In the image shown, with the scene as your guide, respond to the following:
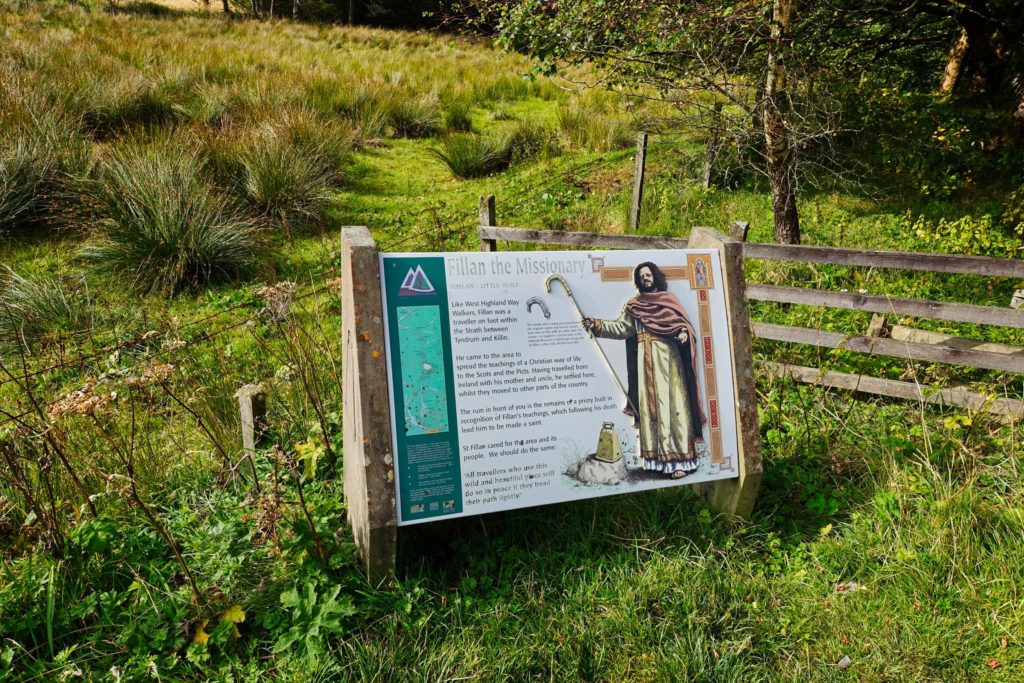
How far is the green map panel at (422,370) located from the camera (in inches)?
97.3

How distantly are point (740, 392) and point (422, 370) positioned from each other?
4.90ft

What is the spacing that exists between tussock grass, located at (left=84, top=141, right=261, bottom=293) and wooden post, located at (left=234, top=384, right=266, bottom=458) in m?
3.46

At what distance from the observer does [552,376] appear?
8.80 ft

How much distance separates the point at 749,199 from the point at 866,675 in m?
7.54

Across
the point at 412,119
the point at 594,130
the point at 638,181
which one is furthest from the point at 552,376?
the point at 412,119

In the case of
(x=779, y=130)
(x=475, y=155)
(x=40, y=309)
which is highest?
(x=475, y=155)

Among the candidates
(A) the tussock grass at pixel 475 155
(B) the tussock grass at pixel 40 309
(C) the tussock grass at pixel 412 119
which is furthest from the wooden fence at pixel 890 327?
(C) the tussock grass at pixel 412 119

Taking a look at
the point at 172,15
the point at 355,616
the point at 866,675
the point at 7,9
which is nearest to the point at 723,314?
the point at 866,675

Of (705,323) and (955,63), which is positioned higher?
(955,63)

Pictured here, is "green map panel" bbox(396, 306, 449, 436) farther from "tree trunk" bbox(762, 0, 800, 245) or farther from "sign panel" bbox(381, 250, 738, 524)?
"tree trunk" bbox(762, 0, 800, 245)

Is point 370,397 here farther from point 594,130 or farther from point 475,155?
point 594,130

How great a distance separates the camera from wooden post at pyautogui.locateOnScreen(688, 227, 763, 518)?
292 cm

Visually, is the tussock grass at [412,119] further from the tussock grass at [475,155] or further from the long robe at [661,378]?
the long robe at [661,378]

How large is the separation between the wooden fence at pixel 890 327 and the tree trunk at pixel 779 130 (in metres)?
2.18
